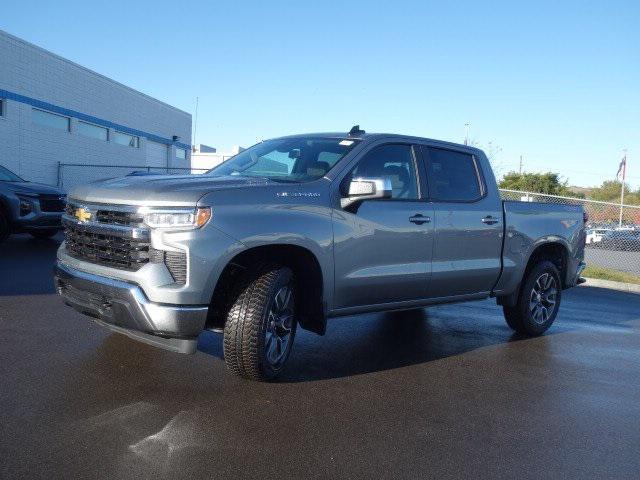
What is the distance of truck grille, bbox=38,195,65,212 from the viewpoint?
436 inches

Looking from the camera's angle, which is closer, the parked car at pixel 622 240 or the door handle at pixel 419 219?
the door handle at pixel 419 219

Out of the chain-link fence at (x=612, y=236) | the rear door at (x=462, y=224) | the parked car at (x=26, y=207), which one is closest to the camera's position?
the rear door at (x=462, y=224)

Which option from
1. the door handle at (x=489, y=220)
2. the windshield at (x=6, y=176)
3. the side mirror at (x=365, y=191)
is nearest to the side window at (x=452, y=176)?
the door handle at (x=489, y=220)

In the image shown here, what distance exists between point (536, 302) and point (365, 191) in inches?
123

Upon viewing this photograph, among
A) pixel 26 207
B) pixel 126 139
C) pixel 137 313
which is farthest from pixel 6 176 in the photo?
pixel 126 139

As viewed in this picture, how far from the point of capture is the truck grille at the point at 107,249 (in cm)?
396

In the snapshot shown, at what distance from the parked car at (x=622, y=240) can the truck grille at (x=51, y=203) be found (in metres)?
16.3

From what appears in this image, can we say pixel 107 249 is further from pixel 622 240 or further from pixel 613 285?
pixel 622 240

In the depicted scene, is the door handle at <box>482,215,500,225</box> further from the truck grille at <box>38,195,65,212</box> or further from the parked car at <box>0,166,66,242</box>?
the truck grille at <box>38,195,65,212</box>

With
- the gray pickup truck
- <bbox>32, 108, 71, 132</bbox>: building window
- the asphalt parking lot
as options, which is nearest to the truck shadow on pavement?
the asphalt parking lot

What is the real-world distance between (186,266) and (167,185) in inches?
23.5

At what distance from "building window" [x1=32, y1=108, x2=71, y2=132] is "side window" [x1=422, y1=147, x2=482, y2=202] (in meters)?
17.5

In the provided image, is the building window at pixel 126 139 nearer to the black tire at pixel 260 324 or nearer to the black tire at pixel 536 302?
the black tire at pixel 536 302

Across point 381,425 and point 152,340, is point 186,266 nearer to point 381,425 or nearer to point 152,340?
point 152,340
